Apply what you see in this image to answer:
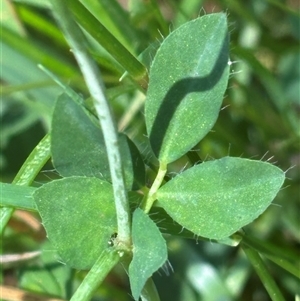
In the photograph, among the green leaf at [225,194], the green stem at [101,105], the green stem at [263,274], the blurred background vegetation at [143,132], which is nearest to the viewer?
the green stem at [101,105]

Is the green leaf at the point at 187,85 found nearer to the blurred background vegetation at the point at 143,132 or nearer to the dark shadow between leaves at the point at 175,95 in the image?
the dark shadow between leaves at the point at 175,95

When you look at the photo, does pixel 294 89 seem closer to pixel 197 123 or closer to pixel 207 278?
pixel 207 278

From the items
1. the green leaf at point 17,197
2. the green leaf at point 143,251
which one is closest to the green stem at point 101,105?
the green leaf at point 143,251

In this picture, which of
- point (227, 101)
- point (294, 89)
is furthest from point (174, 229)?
point (294, 89)

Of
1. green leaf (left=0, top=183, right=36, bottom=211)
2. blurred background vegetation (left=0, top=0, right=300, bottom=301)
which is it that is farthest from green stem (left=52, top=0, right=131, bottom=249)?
blurred background vegetation (left=0, top=0, right=300, bottom=301)

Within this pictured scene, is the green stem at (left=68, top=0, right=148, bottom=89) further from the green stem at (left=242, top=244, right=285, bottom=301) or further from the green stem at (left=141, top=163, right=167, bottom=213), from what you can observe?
the green stem at (left=242, top=244, right=285, bottom=301)

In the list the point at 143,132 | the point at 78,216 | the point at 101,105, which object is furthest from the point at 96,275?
the point at 143,132

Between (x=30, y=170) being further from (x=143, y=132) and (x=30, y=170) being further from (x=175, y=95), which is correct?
(x=143, y=132)
